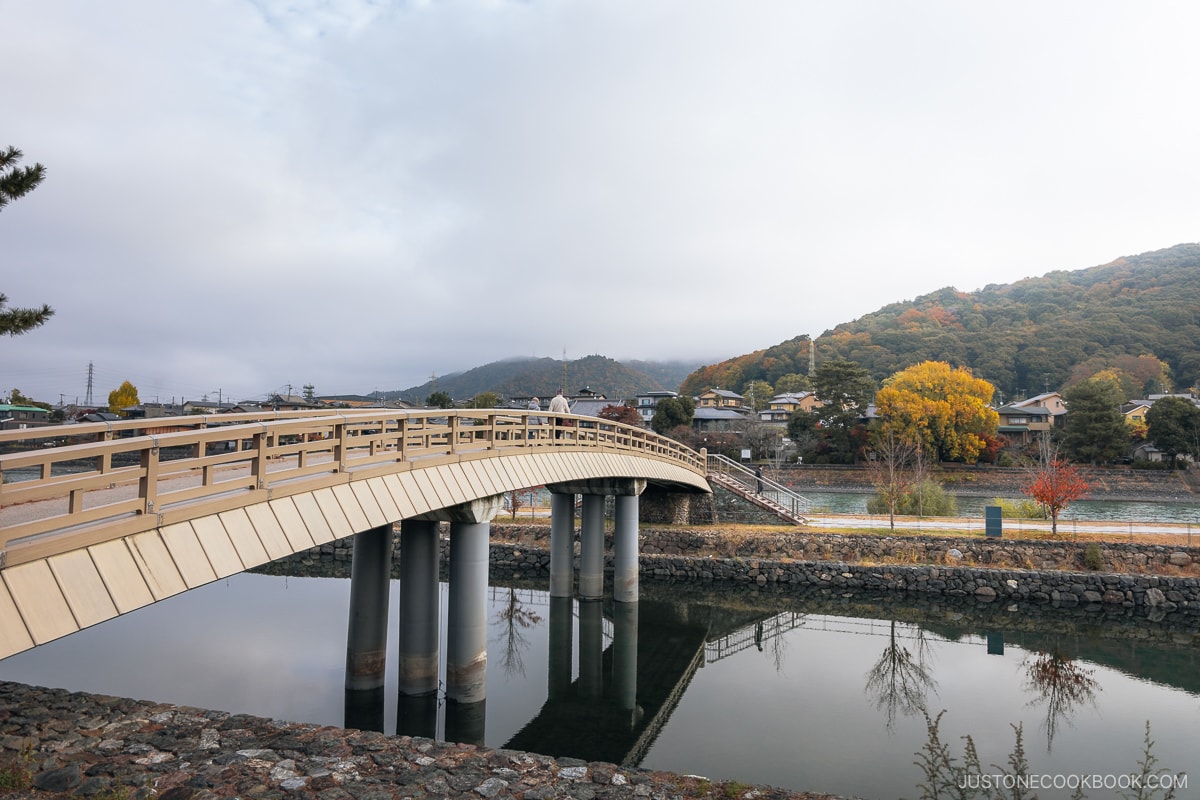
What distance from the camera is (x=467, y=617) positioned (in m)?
12.9

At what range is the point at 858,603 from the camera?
2322cm

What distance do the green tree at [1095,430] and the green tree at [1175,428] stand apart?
2.14 meters

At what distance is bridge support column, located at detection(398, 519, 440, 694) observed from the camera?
1316 cm

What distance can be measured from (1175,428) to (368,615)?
66080 mm

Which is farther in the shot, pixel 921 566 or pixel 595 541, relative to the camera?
pixel 921 566

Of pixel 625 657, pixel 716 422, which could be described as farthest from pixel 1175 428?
pixel 625 657

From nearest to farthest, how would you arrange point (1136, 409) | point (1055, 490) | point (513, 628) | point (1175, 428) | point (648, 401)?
1. point (513, 628)
2. point (1055, 490)
3. point (1175, 428)
4. point (1136, 409)
5. point (648, 401)

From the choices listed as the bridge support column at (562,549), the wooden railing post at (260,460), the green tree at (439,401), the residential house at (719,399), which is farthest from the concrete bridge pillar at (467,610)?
the residential house at (719,399)

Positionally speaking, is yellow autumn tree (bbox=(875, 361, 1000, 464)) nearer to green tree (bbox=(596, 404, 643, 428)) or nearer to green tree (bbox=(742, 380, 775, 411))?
green tree (bbox=(596, 404, 643, 428))

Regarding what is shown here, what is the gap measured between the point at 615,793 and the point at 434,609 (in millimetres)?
6699

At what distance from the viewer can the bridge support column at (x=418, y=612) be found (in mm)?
13164

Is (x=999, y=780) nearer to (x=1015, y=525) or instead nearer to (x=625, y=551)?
(x=625, y=551)

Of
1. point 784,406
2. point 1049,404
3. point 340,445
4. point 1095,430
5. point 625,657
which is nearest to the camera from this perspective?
point 340,445

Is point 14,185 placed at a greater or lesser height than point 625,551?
greater
